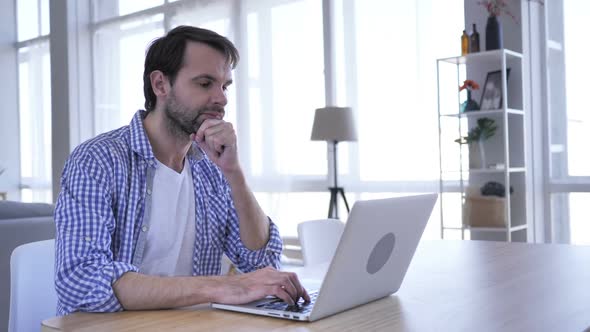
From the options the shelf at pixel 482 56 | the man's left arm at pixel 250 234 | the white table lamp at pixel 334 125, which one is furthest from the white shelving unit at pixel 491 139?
the man's left arm at pixel 250 234

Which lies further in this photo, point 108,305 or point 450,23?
point 450,23

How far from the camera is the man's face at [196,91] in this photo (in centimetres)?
175

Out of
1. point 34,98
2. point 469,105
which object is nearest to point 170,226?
point 469,105

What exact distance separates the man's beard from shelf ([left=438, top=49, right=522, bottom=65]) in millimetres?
2882

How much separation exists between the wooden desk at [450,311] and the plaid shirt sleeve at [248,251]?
363 millimetres

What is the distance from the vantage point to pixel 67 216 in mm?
1393

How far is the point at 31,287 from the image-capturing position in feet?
5.22

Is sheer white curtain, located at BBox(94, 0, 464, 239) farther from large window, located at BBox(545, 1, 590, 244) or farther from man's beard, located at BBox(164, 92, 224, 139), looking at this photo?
man's beard, located at BBox(164, 92, 224, 139)

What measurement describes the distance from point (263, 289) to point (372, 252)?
22 cm

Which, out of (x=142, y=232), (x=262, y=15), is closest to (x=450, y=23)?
(x=262, y=15)

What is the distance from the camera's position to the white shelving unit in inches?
167

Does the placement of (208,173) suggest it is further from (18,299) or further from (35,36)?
(35,36)

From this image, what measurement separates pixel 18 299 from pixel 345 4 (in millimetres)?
4421

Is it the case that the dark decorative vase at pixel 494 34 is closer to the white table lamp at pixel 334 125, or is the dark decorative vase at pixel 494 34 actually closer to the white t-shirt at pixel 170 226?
the white table lamp at pixel 334 125
